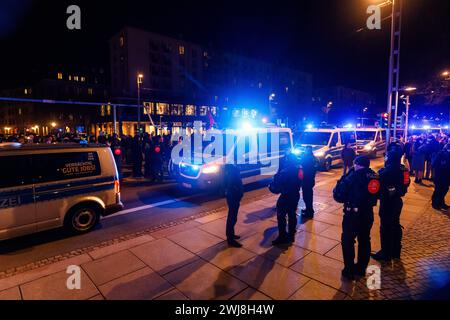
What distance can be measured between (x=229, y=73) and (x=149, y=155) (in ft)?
208

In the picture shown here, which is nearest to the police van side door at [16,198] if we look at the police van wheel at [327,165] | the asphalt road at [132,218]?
the asphalt road at [132,218]

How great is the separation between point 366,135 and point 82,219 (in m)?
16.2

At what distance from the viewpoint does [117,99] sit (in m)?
45.9

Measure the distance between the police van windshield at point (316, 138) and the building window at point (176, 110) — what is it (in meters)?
42.4

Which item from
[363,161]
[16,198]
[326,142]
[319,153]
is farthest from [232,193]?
[326,142]

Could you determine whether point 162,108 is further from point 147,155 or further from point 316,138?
point 316,138

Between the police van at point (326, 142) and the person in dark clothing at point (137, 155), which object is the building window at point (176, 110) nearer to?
the police van at point (326, 142)

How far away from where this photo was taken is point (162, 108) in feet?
171

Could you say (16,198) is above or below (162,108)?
below

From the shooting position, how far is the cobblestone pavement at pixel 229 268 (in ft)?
12.2

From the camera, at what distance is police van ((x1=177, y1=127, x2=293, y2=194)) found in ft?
26.9
